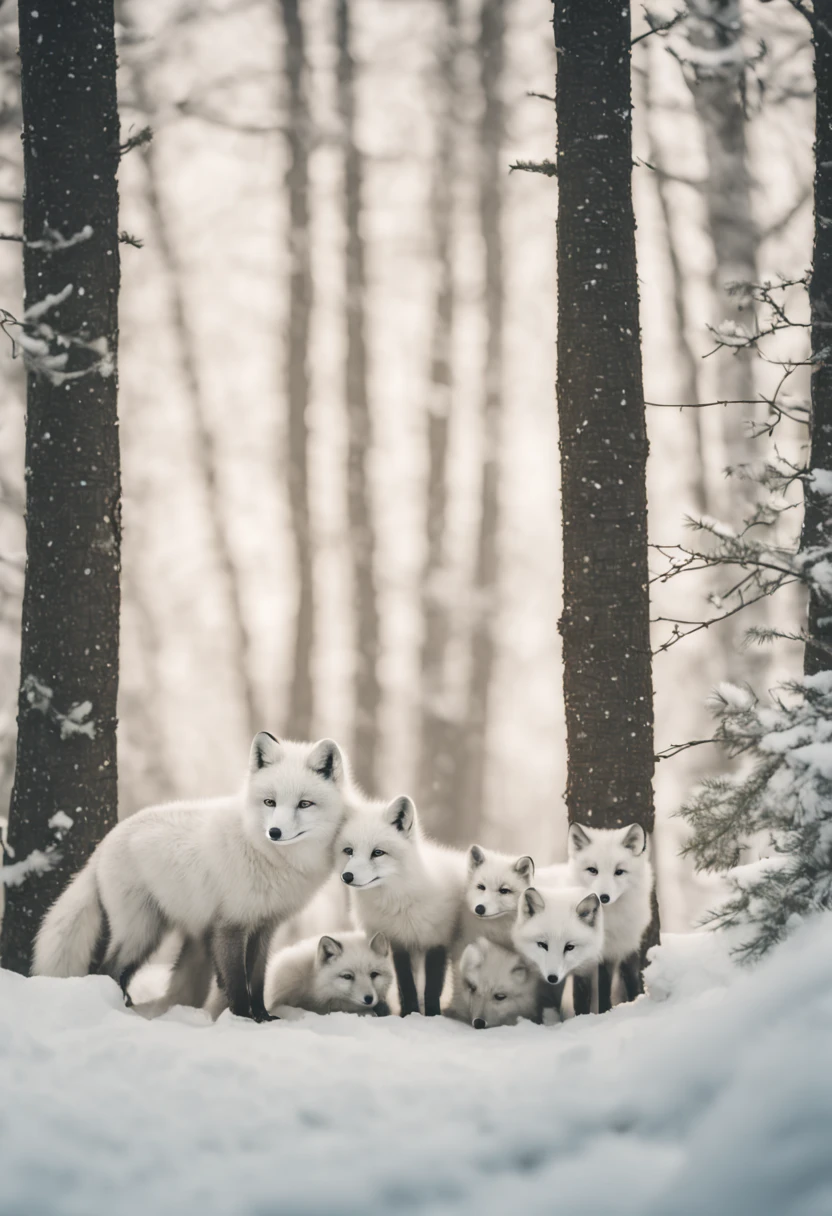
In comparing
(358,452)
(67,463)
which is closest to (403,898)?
(67,463)

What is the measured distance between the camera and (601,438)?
5.70 metres

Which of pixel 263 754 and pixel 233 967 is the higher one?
pixel 263 754

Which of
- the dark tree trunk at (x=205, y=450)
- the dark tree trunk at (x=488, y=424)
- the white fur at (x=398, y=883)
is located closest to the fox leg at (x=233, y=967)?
the white fur at (x=398, y=883)

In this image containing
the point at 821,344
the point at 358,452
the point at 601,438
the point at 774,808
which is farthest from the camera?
the point at 358,452

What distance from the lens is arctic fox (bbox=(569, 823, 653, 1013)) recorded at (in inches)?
200

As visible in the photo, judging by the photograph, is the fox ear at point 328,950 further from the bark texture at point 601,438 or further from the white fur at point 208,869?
the bark texture at point 601,438

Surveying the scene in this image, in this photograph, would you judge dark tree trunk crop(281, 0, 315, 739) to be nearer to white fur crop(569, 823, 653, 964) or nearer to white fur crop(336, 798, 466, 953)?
white fur crop(336, 798, 466, 953)

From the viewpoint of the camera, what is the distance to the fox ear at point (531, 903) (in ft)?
15.6

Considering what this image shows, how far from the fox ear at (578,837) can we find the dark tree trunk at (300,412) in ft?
33.7

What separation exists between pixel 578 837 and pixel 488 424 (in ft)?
36.4

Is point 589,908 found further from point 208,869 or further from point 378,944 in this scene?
point 208,869

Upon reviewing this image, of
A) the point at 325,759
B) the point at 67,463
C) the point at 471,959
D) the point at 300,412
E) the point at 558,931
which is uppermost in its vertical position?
the point at 300,412

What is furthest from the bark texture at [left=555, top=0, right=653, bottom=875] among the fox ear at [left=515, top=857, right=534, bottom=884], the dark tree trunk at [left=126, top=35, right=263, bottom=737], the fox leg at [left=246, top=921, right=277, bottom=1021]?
the dark tree trunk at [left=126, top=35, right=263, bottom=737]

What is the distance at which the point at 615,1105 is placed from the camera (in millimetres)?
3053
